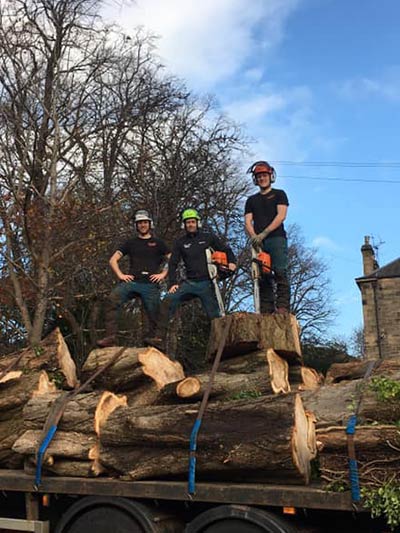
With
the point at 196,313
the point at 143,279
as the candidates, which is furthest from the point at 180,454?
the point at 196,313

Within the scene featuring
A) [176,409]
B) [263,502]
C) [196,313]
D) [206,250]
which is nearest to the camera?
[263,502]

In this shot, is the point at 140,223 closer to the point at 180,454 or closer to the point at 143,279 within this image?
the point at 143,279

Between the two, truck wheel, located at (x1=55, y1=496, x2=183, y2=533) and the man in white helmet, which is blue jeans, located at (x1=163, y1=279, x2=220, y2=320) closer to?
the man in white helmet

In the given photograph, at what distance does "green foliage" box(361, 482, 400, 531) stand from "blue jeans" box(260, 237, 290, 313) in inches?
124

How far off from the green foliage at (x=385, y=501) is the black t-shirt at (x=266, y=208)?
3638 millimetres

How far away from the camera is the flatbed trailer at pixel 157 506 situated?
157 inches

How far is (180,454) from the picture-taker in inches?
175

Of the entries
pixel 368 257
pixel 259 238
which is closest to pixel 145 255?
pixel 259 238

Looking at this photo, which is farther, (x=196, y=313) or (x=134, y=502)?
(x=196, y=313)

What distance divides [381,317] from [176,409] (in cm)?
3292

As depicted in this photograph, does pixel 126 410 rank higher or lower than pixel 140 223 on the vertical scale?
lower

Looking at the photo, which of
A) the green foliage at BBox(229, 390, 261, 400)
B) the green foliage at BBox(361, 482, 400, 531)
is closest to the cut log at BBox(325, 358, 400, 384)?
the green foliage at BBox(229, 390, 261, 400)

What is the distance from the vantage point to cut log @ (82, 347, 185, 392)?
5.95m

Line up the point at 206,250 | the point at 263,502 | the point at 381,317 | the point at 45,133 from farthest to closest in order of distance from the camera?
the point at 381,317, the point at 45,133, the point at 206,250, the point at 263,502
